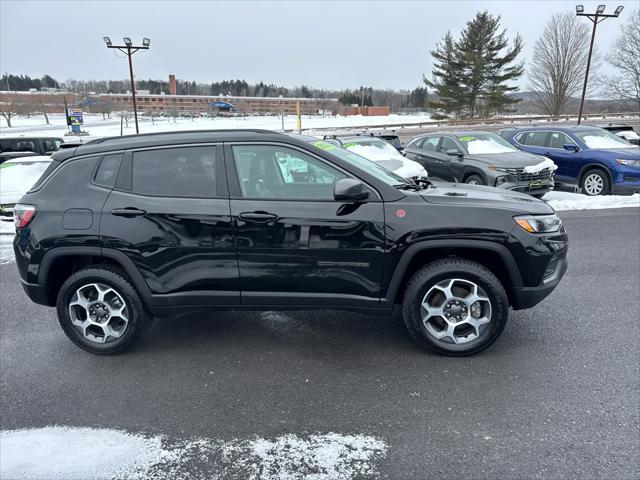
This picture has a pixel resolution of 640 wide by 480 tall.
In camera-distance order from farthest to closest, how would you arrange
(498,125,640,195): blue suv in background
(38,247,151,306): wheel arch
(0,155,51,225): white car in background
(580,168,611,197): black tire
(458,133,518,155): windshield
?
(458,133,518,155): windshield → (580,168,611,197): black tire → (498,125,640,195): blue suv in background → (0,155,51,225): white car in background → (38,247,151,306): wheel arch

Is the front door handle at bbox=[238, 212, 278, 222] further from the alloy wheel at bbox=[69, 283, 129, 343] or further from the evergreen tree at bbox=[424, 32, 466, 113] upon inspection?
the evergreen tree at bbox=[424, 32, 466, 113]

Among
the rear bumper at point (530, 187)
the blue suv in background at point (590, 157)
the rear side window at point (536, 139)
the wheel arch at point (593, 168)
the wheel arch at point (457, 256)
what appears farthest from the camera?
the rear side window at point (536, 139)

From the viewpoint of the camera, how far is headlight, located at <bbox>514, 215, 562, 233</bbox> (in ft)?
11.2

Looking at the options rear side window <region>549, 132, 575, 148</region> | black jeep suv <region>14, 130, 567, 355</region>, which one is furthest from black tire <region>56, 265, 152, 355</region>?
rear side window <region>549, 132, 575, 148</region>

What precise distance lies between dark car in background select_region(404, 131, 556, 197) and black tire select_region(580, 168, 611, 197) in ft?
4.57

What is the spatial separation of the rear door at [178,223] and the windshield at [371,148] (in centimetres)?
755

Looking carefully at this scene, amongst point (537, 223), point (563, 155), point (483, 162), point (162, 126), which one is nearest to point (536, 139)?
point (563, 155)

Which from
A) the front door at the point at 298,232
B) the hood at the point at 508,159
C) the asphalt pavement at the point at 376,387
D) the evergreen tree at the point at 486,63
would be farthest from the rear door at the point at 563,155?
the evergreen tree at the point at 486,63

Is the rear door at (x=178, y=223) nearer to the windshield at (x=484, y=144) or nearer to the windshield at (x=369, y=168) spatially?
the windshield at (x=369, y=168)

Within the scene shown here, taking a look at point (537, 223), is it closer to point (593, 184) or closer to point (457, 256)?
point (457, 256)

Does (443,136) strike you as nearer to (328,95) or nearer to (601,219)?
(601,219)

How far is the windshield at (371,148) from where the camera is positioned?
436 inches

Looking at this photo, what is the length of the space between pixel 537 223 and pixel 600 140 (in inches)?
365

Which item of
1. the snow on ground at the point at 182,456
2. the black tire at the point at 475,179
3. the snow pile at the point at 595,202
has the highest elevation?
the black tire at the point at 475,179
